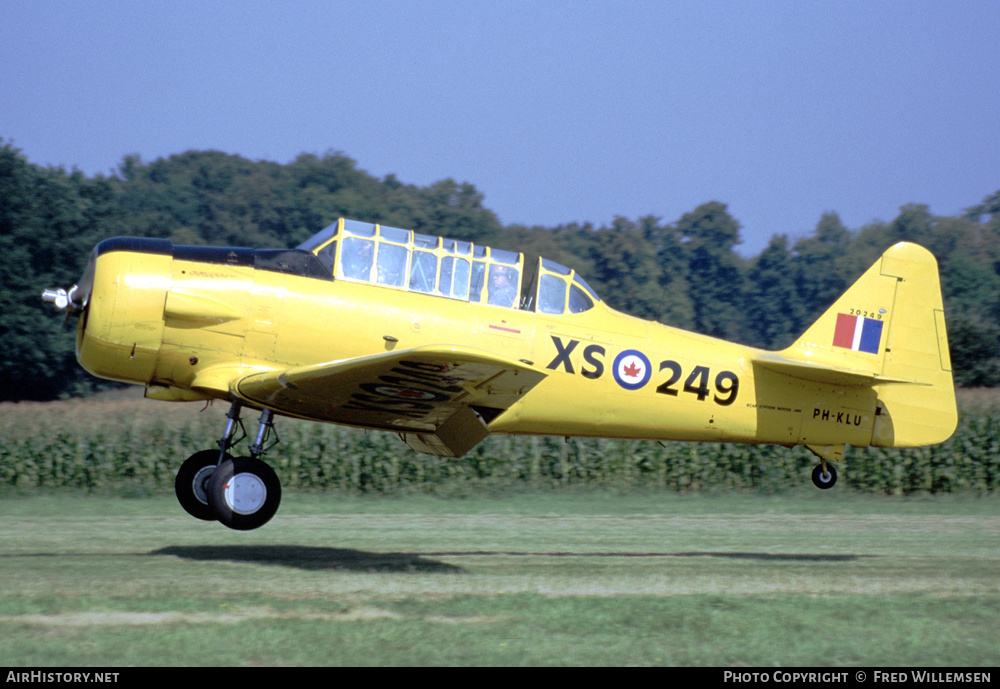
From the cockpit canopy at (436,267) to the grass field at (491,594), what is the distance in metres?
2.50

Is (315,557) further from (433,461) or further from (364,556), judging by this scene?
(433,461)

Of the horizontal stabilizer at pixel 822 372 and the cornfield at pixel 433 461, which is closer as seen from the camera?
the horizontal stabilizer at pixel 822 372

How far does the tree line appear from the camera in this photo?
28.5 metres

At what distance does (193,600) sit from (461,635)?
6.48ft

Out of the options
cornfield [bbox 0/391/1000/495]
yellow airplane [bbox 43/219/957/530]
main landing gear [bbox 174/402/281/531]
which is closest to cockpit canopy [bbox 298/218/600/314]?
yellow airplane [bbox 43/219/957/530]

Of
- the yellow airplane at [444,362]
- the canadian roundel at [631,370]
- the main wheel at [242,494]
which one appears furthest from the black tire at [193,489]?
the canadian roundel at [631,370]

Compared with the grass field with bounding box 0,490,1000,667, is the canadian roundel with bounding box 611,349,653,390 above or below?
above

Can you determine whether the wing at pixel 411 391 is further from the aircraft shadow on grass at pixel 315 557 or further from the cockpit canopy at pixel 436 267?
the aircraft shadow on grass at pixel 315 557

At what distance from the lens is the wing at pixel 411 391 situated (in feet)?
24.3

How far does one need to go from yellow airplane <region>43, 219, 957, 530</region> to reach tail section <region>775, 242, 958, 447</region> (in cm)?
2

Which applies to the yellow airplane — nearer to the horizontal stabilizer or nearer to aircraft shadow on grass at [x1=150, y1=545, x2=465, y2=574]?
the horizontal stabilizer

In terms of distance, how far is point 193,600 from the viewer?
6.82 m
